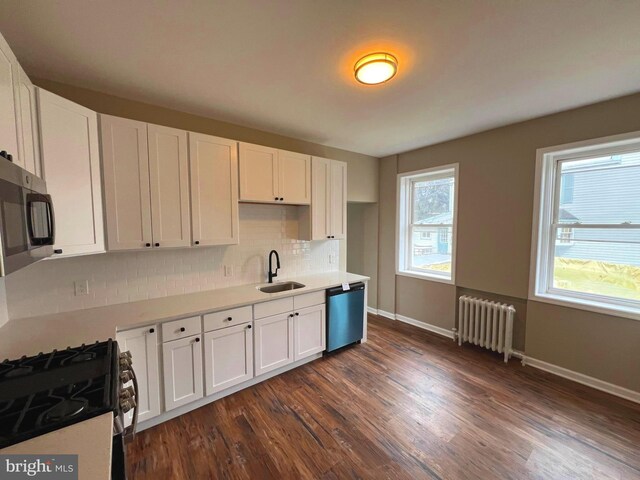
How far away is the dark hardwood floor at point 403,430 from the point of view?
1716mm

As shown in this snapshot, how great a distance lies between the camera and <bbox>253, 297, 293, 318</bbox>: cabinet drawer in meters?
2.49

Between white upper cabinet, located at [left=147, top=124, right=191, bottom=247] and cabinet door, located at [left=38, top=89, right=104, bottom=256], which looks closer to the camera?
cabinet door, located at [left=38, top=89, right=104, bottom=256]

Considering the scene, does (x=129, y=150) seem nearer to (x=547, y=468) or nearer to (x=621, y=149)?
(x=547, y=468)

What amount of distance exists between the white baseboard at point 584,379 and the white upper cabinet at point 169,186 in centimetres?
381

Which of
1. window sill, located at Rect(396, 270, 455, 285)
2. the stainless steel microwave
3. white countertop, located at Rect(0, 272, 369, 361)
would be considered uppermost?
the stainless steel microwave

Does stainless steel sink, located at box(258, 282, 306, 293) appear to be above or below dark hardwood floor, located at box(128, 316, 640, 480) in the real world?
above

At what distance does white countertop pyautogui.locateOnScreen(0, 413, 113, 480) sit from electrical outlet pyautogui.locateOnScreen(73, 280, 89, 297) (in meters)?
1.61

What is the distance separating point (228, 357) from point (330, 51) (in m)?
2.52

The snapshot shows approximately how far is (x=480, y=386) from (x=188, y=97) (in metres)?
3.80

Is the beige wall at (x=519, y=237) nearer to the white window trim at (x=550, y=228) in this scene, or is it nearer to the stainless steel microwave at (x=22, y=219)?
the white window trim at (x=550, y=228)

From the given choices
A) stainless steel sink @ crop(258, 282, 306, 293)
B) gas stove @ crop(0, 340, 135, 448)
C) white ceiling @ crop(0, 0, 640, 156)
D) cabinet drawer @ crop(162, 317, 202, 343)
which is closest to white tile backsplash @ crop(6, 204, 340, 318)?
stainless steel sink @ crop(258, 282, 306, 293)

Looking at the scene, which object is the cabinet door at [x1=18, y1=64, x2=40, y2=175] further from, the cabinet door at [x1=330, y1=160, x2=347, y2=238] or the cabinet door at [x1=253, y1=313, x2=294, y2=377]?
the cabinet door at [x1=330, y1=160, x2=347, y2=238]

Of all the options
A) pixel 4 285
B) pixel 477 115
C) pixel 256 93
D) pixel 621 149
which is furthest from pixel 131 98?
Answer: pixel 621 149

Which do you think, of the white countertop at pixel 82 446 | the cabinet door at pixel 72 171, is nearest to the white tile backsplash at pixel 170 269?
the cabinet door at pixel 72 171
